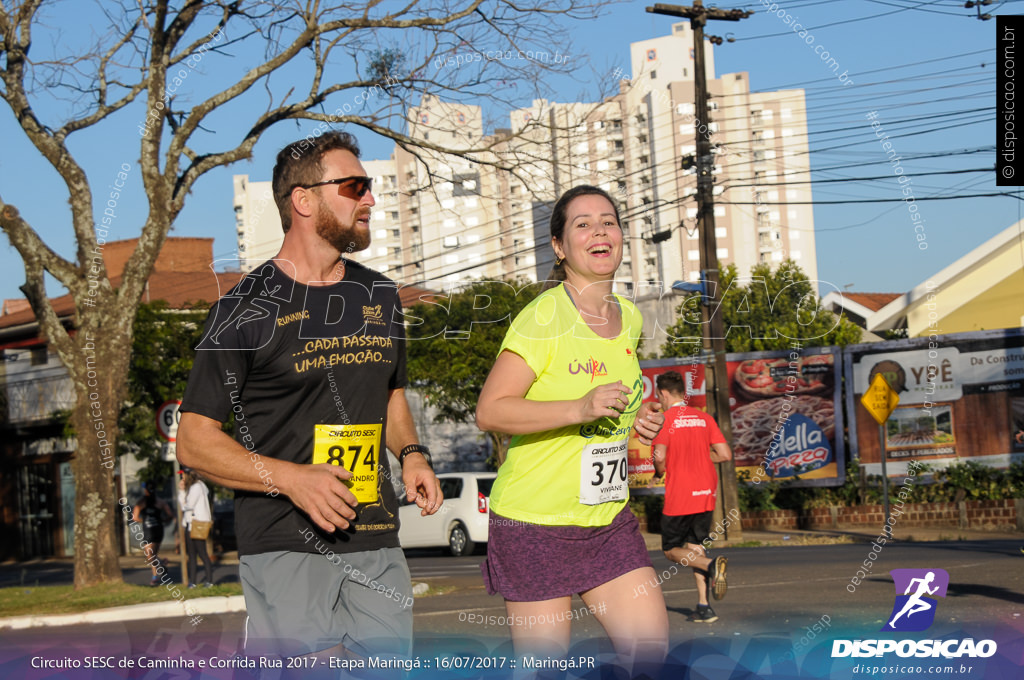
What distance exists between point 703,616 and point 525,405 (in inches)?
218

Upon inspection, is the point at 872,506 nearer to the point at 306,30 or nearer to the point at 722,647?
the point at 306,30

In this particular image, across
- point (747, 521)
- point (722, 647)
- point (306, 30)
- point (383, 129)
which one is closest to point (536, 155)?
point (383, 129)

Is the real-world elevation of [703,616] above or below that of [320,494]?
below

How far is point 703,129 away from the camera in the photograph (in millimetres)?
19344

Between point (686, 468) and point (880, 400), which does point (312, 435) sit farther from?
point (880, 400)

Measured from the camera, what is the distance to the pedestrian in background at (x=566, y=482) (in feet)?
12.7

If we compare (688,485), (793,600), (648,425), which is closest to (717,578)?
(688,485)

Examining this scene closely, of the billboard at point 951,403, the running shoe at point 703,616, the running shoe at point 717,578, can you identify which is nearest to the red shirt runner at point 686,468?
the running shoe at point 717,578

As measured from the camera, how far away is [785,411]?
25.0m

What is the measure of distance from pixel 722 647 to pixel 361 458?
2.00m

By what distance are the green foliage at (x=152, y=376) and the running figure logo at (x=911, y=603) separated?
20349mm

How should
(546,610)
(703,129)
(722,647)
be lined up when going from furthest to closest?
(703,129) < (722,647) < (546,610)

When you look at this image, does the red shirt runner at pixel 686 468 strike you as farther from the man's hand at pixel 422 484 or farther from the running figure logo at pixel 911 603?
the man's hand at pixel 422 484

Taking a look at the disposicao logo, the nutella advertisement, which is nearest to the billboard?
the nutella advertisement
